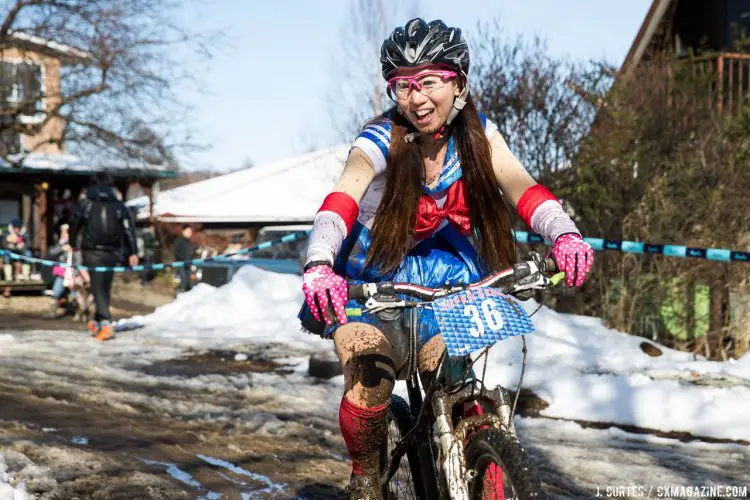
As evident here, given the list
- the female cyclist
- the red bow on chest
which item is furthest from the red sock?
the red bow on chest

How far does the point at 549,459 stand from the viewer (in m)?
5.38

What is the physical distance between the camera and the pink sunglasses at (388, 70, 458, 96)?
129 inches

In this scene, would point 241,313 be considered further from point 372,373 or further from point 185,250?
point 372,373

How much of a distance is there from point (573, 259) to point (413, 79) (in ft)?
2.97

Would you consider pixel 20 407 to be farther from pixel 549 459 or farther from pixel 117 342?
pixel 117 342

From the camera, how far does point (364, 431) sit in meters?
3.17

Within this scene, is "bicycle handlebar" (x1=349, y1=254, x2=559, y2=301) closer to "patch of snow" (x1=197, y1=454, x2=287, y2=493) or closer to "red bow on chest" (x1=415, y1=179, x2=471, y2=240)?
"red bow on chest" (x1=415, y1=179, x2=471, y2=240)

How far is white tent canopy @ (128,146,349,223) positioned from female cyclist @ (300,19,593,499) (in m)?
29.2

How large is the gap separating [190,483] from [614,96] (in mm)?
8933

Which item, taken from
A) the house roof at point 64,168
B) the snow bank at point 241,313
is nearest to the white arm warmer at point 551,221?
the snow bank at point 241,313

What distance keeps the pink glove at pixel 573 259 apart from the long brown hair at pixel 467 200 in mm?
452

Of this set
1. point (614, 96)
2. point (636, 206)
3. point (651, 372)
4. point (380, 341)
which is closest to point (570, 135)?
point (614, 96)

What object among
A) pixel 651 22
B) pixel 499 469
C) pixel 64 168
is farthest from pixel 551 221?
pixel 64 168

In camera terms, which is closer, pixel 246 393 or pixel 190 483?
pixel 190 483
